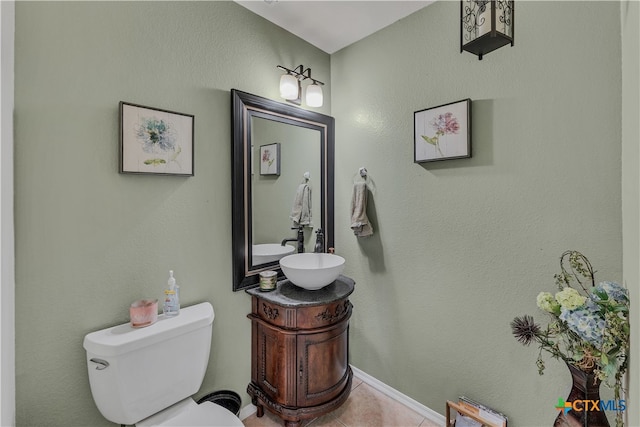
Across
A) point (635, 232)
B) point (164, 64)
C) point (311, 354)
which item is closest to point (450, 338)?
point (311, 354)

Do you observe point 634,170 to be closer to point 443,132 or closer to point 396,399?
point 443,132

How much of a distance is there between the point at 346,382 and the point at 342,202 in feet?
4.16

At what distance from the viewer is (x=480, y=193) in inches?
62.4

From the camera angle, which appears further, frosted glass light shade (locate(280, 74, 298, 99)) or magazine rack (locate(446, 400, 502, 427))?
frosted glass light shade (locate(280, 74, 298, 99))

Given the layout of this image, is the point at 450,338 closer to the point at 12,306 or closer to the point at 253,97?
the point at 253,97

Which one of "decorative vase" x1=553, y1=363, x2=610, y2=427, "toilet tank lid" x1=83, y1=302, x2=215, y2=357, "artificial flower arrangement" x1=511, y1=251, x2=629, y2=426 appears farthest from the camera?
"toilet tank lid" x1=83, y1=302, x2=215, y2=357

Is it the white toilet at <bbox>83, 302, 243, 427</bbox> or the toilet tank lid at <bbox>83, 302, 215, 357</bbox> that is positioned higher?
the toilet tank lid at <bbox>83, 302, 215, 357</bbox>

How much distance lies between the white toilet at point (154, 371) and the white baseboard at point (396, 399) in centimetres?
53

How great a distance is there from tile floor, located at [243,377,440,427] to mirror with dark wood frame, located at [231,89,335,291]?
0.85 m

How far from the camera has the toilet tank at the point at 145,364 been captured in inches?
46.5

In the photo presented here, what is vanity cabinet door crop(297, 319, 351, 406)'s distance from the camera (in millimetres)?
1629

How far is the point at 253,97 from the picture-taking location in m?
1.78

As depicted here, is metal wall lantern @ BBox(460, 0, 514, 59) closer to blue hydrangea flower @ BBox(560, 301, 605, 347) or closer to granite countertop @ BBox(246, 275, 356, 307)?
blue hydrangea flower @ BBox(560, 301, 605, 347)

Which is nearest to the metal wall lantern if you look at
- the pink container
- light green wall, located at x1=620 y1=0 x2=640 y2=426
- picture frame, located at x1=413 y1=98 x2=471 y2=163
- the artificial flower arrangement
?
light green wall, located at x1=620 y1=0 x2=640 y2=426
